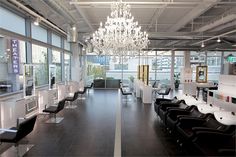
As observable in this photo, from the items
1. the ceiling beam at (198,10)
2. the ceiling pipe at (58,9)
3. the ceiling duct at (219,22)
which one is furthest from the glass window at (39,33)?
the ceiling duct at (219,22)

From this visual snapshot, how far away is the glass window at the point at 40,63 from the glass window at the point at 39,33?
0.35m

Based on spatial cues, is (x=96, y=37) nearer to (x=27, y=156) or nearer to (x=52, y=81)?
(x=52, y=81)

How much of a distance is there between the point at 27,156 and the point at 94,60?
42.8 ft

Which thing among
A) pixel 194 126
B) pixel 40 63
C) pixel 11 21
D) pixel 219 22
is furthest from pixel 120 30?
pixel 40 63

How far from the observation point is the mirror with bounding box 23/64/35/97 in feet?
20.1

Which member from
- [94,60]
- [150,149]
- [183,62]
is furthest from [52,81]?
[183,62]

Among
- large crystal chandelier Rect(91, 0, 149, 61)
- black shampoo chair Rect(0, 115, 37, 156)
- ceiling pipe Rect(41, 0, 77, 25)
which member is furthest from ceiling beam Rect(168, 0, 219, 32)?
black shampoo chair Rect(0, 115, 37, 156)

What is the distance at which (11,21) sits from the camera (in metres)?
5.88

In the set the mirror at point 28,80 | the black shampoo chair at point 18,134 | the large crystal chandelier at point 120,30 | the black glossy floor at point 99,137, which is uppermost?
the large crystal chandelier at point 120,30

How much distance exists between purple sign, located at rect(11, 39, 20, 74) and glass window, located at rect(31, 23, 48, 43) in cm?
126

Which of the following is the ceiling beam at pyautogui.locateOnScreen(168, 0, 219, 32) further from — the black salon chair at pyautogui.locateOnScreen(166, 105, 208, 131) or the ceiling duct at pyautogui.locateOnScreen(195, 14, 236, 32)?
the black salon chair at pyautogui.locateOnScreen(166, 105, 208, 131)

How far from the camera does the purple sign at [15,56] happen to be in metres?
5.94

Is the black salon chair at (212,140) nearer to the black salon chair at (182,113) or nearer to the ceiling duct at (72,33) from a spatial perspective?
the black salon chair at (182,113)

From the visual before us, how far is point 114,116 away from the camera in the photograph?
6934 mm
